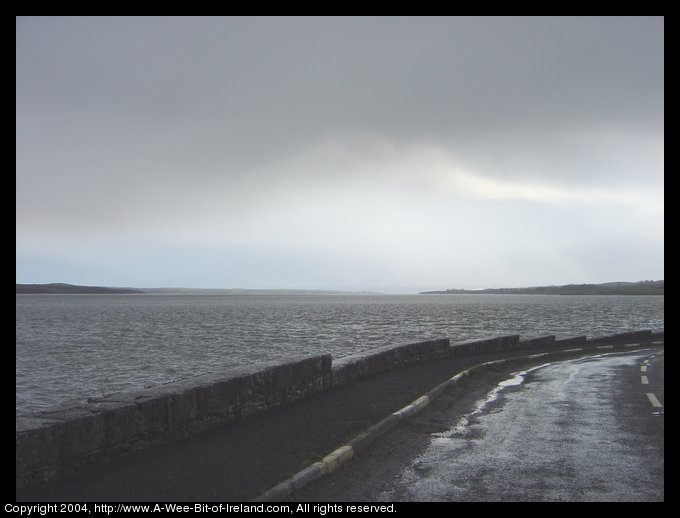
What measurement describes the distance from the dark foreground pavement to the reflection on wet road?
1.26m

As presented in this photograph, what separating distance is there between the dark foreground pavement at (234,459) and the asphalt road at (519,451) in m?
0.55

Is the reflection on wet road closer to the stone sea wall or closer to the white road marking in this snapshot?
the white road marking

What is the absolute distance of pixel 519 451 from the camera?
8.16 meters

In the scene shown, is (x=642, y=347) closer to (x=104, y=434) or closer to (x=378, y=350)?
(x=378, y=350)

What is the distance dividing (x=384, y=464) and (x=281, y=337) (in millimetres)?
44062

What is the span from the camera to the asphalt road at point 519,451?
6.44 metres

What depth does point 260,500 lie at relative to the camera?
5879mm

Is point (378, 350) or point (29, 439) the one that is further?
point (378, 350)

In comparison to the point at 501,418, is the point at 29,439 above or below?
above

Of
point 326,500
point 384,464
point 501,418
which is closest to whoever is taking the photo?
point 326,500

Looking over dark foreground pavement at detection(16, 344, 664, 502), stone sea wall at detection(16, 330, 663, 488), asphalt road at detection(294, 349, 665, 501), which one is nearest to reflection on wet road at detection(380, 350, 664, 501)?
asphalt road at detection(294, 349, 665, 501)

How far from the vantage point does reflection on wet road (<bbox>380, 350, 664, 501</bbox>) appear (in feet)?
21.2
